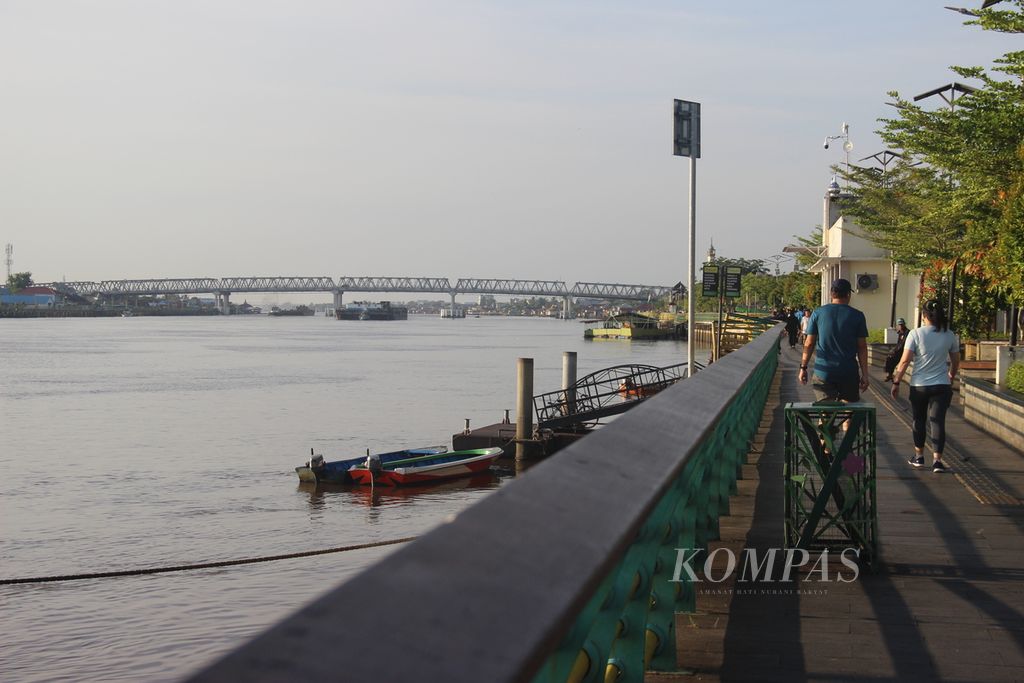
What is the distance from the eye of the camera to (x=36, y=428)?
163ft

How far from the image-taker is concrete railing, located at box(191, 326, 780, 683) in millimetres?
1364

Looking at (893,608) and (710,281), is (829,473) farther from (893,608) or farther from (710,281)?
(710,281)

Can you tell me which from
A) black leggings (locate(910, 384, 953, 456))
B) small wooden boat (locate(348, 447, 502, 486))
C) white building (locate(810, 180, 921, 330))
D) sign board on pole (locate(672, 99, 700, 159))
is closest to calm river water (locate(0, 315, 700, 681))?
small wooden boat (locate(348, 447, 502, 486))

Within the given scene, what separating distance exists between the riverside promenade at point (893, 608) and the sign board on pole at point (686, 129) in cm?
2139

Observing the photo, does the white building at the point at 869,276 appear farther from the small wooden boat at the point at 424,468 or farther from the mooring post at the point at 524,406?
the small wooden boat at the point at 424,468

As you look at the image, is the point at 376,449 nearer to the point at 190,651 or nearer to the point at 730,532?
the point at 190,651

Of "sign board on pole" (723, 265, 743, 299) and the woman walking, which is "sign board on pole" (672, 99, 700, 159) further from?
the woman walking

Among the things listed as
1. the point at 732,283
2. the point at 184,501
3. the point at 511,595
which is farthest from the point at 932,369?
the point at 732,283

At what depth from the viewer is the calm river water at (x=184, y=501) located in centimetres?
1884

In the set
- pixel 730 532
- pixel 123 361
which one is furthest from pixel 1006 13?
pixel 123 361

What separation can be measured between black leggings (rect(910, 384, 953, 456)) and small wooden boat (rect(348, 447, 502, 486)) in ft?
75.0

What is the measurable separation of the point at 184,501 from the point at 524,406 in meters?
10.6

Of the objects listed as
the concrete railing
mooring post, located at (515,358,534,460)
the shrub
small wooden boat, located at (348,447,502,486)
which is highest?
the concrete railing

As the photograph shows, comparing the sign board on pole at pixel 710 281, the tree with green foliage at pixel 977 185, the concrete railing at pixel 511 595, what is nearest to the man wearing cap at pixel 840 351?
the concrete railing at pixel 511 595
